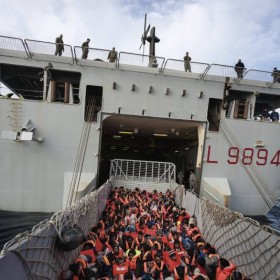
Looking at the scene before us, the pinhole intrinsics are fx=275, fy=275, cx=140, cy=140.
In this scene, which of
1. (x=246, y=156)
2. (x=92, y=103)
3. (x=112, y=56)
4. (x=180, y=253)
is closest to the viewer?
(x=180, y=253)

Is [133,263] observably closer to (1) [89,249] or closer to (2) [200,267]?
(1) [89,249]

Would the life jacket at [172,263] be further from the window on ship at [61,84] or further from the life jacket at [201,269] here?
the window on ship at [61,84]

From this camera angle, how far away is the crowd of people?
5.18 metres

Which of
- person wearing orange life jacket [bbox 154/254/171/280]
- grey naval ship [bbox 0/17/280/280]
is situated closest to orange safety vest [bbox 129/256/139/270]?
person wearing orange life jacket [bbox 154/254/171/280]

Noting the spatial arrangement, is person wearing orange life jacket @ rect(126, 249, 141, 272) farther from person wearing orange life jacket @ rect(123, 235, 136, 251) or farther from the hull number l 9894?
the hull number l 9894

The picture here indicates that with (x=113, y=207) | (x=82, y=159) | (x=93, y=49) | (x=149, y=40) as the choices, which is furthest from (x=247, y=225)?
(x=149, y=40)

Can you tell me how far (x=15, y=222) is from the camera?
10.6m

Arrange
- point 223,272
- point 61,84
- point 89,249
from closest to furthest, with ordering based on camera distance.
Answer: point 223,272 < point 89,249 < point 61,84

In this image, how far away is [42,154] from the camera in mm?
12023

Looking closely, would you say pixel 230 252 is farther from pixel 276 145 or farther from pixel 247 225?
pixel 276 145

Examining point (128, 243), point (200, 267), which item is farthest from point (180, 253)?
point (128, 243)

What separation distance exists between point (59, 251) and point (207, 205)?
4.96 metres

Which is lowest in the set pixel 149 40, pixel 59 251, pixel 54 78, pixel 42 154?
pixel 59 251

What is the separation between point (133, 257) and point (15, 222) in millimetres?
6605
